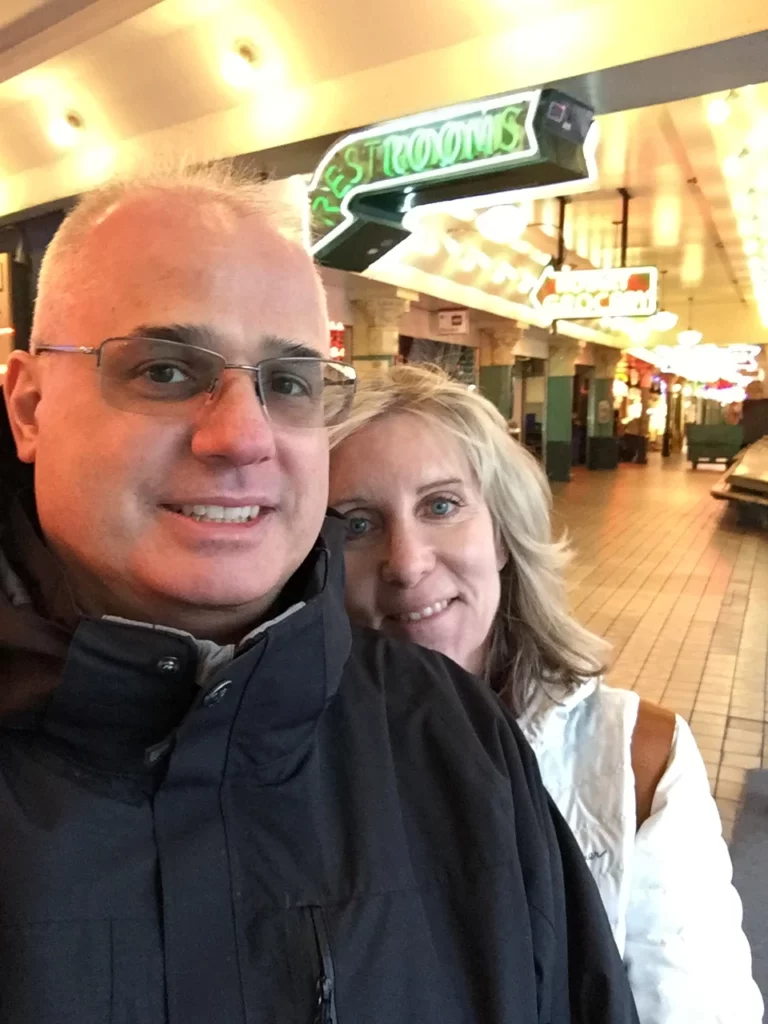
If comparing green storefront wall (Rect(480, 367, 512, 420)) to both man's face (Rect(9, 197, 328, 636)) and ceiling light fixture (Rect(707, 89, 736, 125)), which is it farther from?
man's face (Rect(9, 197, 328, 636))

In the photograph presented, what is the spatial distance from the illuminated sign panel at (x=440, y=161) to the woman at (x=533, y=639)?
2.08 m

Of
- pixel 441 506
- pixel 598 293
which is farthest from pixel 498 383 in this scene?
pixel 441 506

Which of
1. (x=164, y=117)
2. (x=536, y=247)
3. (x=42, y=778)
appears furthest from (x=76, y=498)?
(x=536, y=247)

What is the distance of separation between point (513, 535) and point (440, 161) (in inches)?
112

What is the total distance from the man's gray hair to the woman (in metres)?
0.43

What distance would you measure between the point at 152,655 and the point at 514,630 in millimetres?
939

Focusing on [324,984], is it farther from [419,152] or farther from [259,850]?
[419,152]

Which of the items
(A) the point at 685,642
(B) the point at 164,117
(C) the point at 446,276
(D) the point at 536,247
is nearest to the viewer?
(B) the point at 164,117

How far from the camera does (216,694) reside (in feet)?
2.91

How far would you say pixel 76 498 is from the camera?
3.17ft

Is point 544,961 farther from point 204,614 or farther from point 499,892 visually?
point 204,614

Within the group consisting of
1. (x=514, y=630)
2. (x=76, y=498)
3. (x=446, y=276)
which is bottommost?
(x=514, y=630)

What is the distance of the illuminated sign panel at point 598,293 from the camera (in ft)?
33.1

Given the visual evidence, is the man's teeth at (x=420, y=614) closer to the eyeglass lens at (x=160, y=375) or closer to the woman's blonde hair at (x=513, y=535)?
→ the woman's blonde hair at (x=513, y=535)
